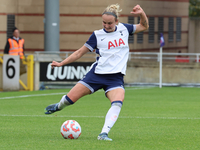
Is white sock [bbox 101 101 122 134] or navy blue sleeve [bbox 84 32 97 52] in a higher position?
navy blue sleeve [bbox 84 32 97 52]

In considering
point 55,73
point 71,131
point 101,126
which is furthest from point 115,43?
point 55,73

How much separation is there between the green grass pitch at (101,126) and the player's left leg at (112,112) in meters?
0.15

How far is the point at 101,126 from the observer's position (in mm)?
8516

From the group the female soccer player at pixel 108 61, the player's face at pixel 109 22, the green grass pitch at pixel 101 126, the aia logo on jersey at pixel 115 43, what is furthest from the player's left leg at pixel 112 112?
the player's face at pixel 109 22

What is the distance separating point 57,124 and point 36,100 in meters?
5.69

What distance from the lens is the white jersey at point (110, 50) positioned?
682 centimetres

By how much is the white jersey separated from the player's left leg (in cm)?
31

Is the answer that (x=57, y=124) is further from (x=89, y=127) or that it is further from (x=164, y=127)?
(x=164, y=127)

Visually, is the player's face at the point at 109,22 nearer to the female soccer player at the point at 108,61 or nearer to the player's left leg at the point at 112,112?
the female soccer player at the point at 108,61

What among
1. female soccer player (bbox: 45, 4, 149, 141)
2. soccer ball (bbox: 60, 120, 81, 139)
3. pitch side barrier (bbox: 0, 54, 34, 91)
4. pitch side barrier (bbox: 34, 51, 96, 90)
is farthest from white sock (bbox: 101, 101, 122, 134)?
pitch side barrier (bbox: 34, 51, 96, 90)

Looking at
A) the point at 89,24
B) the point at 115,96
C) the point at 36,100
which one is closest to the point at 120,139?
the point at 115,96

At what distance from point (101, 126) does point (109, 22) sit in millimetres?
2465

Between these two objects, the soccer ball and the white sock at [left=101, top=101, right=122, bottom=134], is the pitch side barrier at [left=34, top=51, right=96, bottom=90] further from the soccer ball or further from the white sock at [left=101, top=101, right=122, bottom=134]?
the white sock at [left=101, top=101, right=122, bottom=134]

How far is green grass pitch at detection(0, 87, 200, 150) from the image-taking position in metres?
6.38
